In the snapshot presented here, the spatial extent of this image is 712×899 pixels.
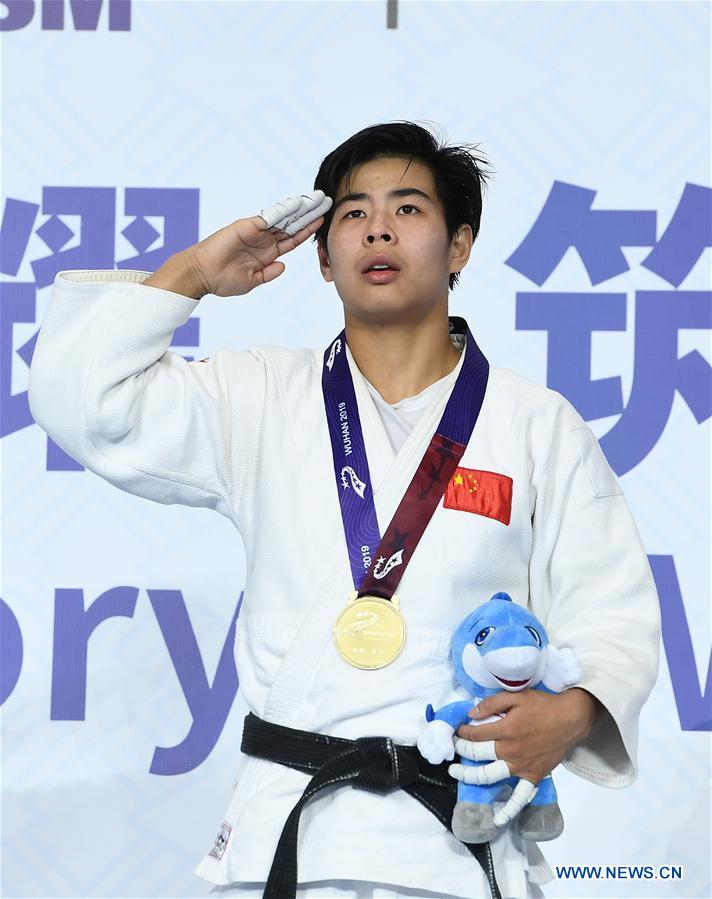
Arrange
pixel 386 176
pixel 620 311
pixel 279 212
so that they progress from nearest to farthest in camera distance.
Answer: pixel 279 212 < pixel 386 176 < pixel 620 311

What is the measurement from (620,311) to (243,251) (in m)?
1.31

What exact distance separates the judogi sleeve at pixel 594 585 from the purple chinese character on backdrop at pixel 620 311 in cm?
106

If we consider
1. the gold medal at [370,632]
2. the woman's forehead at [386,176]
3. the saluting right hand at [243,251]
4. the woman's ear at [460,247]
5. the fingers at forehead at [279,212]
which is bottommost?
the gold medal at [370,632]

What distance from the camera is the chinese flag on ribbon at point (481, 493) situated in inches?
66.1

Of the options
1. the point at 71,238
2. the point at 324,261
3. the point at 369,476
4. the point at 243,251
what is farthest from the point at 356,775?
the point at 71,238

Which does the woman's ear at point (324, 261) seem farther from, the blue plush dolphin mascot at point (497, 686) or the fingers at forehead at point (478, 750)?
the fingers at forehead at point (478, 750)

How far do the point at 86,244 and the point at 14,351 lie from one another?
30 cm

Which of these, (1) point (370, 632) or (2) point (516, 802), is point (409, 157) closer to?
(1) point (370, 632)

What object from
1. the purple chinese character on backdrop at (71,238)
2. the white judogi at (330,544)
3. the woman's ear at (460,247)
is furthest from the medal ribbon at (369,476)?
the purple chinese character on backdrop at (71,238)

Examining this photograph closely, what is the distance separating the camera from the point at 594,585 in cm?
172

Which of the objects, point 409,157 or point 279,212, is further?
point 409,157

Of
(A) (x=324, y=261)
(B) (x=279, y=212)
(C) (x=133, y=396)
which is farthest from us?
(A) (x=324, y=261)

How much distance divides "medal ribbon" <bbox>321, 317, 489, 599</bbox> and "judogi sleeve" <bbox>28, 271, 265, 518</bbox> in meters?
0.12

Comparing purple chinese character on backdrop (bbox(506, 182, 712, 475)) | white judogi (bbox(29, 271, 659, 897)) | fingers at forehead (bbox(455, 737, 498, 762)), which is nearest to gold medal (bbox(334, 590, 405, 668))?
white judogi (bbox(29, 271, 659, 897))
